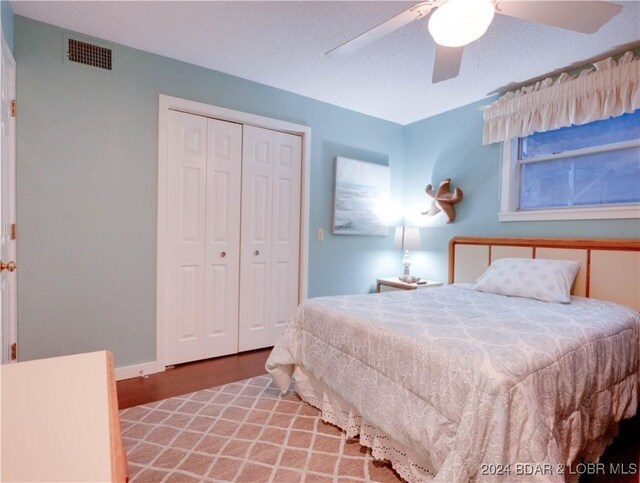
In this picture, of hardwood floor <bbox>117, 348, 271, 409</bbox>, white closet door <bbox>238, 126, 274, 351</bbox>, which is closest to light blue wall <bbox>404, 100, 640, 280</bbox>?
white closet door <bbox>238, 126, 274, 351</bbox>

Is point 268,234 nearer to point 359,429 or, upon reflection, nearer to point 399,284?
point 399,284

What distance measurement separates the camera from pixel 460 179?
3.54 meters

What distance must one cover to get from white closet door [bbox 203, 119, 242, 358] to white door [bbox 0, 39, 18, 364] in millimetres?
1256

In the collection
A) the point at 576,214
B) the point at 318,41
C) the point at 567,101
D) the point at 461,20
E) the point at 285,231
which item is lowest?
the point at 285,231

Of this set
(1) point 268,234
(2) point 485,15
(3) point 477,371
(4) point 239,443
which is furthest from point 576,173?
(4) point 239,443

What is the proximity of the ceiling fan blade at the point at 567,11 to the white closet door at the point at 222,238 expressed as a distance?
88.1 inches

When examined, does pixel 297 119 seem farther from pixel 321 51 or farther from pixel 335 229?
pixel 335 229

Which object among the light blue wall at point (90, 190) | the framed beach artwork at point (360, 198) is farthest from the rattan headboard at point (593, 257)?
the light blue wall at point (90, 190)

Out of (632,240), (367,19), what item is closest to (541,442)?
(632,240)

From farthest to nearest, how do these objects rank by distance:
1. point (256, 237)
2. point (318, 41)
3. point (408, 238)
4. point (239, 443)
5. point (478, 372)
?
1. point (408, 238)
2. point (256, 237)
3. point (318, 41)
4. point (239, 443)
5. point (478, 372)

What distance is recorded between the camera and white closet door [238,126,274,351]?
314 centimetres

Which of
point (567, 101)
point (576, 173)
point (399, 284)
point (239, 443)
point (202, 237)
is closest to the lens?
point (239, 443)

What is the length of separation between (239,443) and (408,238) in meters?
2.62

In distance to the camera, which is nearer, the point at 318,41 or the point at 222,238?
the point at 318,41
